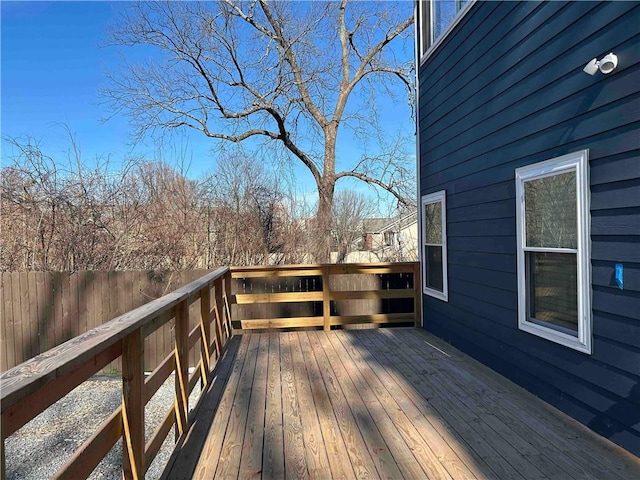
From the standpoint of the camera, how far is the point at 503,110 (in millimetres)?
3088

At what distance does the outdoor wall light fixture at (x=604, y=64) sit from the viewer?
2027 mm

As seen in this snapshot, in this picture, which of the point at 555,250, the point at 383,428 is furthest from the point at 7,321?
the point at 555,250

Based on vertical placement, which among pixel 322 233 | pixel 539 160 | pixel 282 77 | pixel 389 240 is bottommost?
pixel 389 240

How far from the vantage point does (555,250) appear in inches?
99.9

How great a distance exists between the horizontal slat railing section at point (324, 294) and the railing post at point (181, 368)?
97.0 inches

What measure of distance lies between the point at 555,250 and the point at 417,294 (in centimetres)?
262

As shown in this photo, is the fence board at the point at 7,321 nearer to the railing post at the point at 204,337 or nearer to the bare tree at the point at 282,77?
the railing post at the point at 204,337

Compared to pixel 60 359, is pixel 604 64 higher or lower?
higher

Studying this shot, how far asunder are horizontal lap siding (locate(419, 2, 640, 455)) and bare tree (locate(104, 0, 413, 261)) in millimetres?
4075

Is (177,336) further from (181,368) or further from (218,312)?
(218,312)

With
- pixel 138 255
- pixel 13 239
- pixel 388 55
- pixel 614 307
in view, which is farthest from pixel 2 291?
pixel 388 55

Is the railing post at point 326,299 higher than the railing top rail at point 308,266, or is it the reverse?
the railing top rail at point 308,266

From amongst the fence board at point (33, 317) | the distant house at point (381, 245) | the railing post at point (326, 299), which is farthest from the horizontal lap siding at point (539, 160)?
the fence board at point (33, 317)

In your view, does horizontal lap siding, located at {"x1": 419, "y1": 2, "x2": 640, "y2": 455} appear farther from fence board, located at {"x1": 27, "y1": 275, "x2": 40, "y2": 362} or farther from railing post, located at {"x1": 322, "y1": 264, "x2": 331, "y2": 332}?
fence board, located at {"x1": 27, "y1": 275, "x2": 40, "y2": 362}
